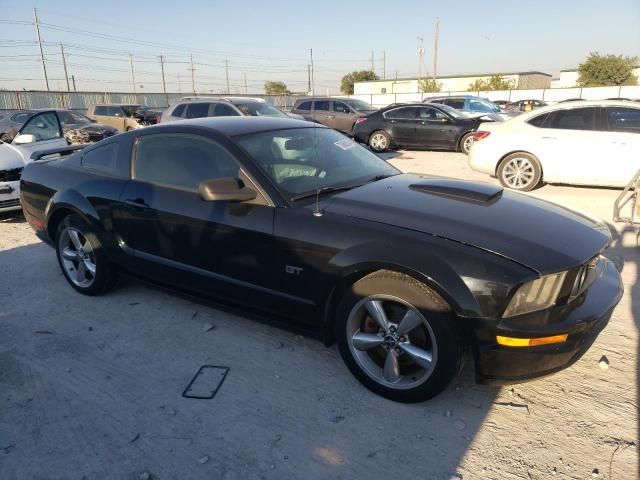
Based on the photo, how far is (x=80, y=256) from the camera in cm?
418

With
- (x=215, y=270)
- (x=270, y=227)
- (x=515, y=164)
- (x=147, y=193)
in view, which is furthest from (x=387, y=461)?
(x=515, y=164)

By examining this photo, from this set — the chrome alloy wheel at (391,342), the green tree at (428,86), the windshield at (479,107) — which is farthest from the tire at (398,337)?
the green tree at (428,86)

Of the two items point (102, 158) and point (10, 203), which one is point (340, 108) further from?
point (102, 158)

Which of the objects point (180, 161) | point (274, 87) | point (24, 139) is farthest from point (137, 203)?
point (274, 87)

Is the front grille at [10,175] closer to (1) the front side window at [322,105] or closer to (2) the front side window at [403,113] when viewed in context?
(2) the front side window at [403,113]

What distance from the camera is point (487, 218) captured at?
2.75 metres

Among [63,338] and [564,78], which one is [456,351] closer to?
[63,338]

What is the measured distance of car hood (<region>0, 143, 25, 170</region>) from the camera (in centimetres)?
676

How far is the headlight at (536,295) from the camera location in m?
2.31

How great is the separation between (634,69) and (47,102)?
220 ft

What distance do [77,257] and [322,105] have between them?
14.3 meters

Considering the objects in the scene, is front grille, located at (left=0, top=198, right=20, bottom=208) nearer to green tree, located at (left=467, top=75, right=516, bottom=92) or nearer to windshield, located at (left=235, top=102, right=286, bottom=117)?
windshield, located at (left=235, top=102, right=286, bottom=117)

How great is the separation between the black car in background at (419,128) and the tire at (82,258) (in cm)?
1062

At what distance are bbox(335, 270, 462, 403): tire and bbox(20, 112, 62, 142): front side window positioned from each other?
810 cm
